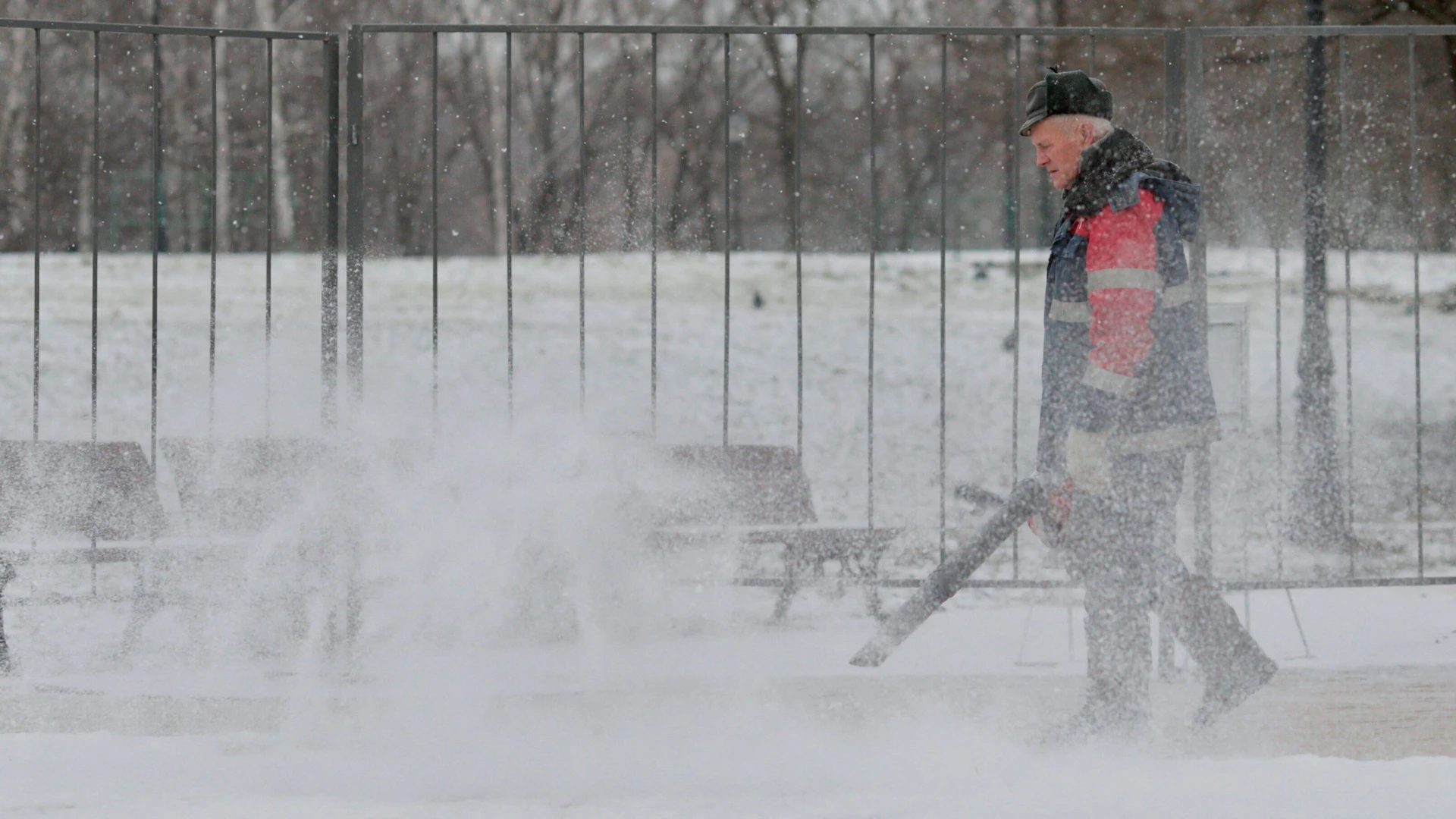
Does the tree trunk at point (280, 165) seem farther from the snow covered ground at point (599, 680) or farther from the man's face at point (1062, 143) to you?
the man's face at point (1062, 143)

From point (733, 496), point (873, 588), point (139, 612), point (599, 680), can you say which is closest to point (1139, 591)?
point (599, 680)

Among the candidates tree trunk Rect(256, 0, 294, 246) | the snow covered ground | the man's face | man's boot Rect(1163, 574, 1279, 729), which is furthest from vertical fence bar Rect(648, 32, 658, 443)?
tree trunk Rect(256, 0, 294, 246)

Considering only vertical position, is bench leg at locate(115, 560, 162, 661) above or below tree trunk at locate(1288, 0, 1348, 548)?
below

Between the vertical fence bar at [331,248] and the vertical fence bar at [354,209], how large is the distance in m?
0.04

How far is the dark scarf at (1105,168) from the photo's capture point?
13.7 feet

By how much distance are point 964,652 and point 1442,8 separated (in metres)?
7.14

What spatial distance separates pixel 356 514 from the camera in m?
5.69

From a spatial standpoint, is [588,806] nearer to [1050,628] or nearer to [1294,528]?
[1050,628]

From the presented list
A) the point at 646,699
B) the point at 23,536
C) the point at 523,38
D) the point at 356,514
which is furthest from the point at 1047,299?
the point at 523,38

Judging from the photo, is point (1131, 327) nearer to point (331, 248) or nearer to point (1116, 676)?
point (1116, 676)

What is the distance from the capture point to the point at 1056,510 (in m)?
4.36

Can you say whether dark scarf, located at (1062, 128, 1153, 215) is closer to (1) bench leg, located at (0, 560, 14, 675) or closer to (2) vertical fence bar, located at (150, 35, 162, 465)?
(2) vertical fence bar, located at (150, 35, 162, 465)

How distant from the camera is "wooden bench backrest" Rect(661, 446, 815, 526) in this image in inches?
253

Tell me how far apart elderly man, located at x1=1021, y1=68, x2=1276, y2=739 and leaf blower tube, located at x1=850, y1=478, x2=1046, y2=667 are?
165 millimetres
